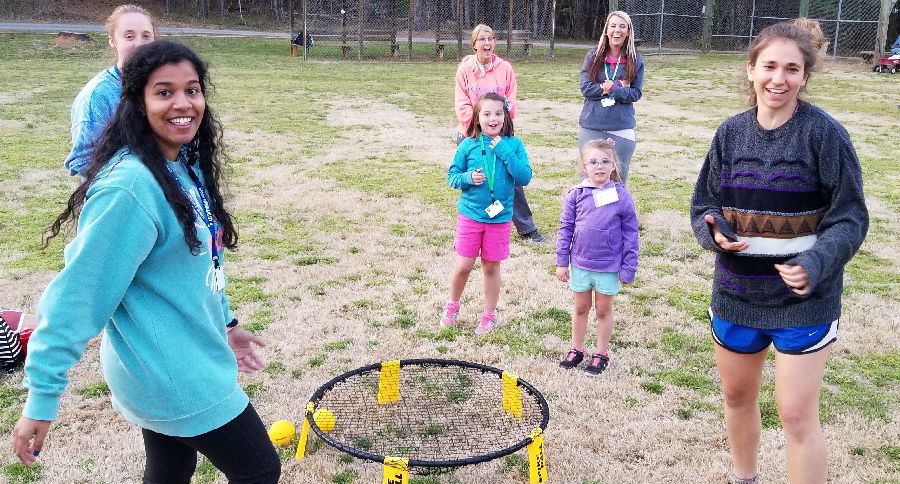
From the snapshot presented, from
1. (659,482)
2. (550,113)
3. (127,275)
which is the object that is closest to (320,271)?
(659,482)

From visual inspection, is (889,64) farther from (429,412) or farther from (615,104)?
(429,412)

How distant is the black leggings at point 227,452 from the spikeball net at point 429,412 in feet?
2.97

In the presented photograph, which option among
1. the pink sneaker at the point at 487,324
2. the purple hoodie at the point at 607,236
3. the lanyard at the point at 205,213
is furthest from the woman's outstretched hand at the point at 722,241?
the pink sneaker at the point at 487,324

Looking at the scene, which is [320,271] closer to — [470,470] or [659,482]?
[470,470]

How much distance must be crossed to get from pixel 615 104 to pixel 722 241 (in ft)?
11.9

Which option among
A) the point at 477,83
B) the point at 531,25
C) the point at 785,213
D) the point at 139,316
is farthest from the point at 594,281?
the point at 531,25

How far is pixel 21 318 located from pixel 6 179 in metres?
4.55

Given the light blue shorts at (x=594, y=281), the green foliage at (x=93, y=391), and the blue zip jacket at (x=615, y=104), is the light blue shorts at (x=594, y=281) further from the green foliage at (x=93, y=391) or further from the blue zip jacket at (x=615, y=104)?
the green foliage at (x=93, y=391)

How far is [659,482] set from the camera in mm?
3279

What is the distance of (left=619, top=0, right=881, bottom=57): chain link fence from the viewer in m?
25.9

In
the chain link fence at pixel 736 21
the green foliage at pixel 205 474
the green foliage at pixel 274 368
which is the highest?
the chain link fence at pixel 736 21

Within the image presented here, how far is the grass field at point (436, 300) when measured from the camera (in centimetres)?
347

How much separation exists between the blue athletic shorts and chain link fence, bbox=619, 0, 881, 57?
79.8 feet

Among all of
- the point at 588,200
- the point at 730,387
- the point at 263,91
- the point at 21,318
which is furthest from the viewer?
the point at 263,91
